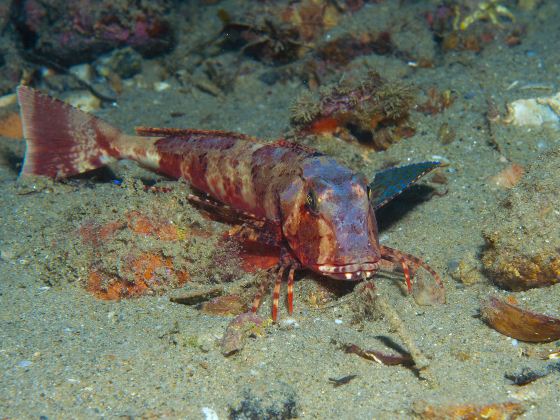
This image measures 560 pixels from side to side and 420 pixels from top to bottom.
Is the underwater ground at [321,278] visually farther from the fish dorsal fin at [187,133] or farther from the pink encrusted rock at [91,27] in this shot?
the pink encrusted rock at [91,27]

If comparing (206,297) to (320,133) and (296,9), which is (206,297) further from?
(296,9)

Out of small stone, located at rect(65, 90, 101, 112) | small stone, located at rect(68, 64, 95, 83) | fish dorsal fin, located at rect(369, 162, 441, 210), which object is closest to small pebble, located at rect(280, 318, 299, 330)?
fish dorsal fin, located at rect(369, 162, 441, 210)

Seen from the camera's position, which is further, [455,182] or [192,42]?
[192,42]

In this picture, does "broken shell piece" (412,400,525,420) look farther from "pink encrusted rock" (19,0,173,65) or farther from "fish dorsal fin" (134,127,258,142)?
"pink encrusted rock" (19,0,173,65)

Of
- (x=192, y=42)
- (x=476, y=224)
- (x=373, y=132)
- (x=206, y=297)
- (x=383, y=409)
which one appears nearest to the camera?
(x=383, y=409)

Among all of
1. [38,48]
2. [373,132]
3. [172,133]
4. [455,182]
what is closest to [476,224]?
[455,182]

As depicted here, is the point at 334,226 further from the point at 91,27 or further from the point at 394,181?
the point at 91,27
